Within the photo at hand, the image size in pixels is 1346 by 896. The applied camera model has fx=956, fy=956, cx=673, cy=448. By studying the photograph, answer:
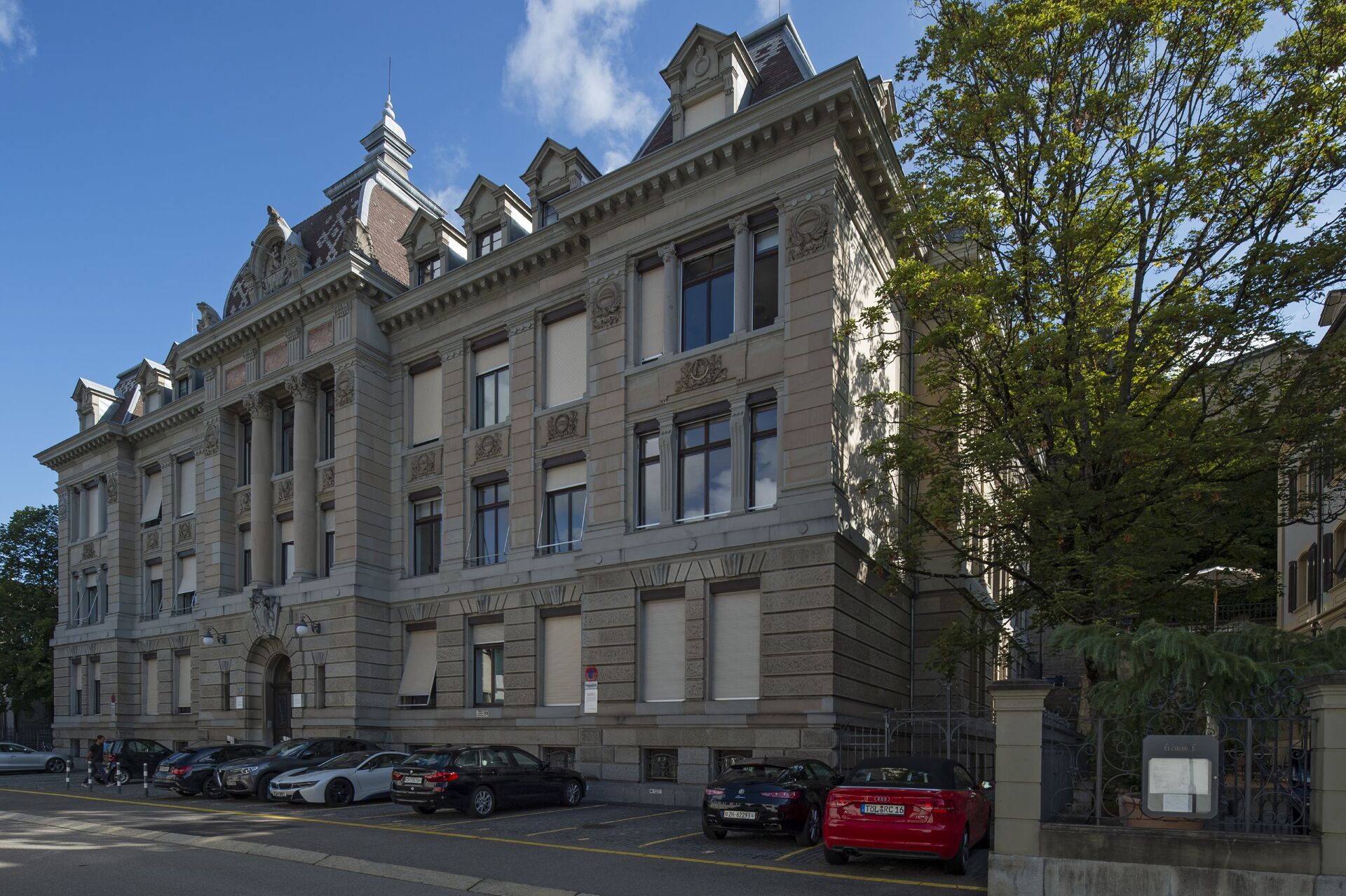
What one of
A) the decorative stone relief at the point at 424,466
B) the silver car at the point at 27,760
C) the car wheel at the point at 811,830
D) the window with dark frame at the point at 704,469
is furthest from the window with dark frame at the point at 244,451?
Answer: the car wheel at the point at 811,830

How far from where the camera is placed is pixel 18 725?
5322 centimetres

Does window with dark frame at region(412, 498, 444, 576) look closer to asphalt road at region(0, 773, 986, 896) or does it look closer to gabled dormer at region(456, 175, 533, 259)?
gabled dormer at region(456, 175, 533, 259)

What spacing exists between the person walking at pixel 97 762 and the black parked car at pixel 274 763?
7.42m

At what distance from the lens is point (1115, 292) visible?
1834cm

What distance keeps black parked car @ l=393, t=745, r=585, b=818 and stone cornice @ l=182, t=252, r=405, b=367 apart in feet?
54.5

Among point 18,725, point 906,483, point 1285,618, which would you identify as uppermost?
point 906,483

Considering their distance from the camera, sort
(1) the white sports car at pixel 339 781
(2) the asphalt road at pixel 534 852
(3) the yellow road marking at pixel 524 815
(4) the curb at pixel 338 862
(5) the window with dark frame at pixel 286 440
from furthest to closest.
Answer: (5) the window with dark frame at pixel 286 440 < (1) the white sports car at pixel 339 781 < (3) the yellow road marking at pixel 524 815 < (2) the asphalt road at pixel 534 852 < (4) the curb at pixel 338 862

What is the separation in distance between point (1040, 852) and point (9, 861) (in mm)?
14318

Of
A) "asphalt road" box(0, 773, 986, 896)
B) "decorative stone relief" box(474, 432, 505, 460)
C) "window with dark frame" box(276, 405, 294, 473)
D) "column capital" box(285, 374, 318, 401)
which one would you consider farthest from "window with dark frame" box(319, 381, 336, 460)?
"asphalt road" box(0, 773, 986, 896)

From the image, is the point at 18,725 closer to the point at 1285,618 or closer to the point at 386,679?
the point at 386,679

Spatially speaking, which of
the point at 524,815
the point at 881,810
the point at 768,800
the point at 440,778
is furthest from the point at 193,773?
the point at 881,810

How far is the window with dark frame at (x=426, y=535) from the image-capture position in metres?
29.5

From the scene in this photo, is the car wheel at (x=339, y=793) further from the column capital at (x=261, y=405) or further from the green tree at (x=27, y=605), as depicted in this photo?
the green tree at (x=27, y=605)

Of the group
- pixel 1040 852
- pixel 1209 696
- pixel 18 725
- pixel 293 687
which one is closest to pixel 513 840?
pixel 1040 852
